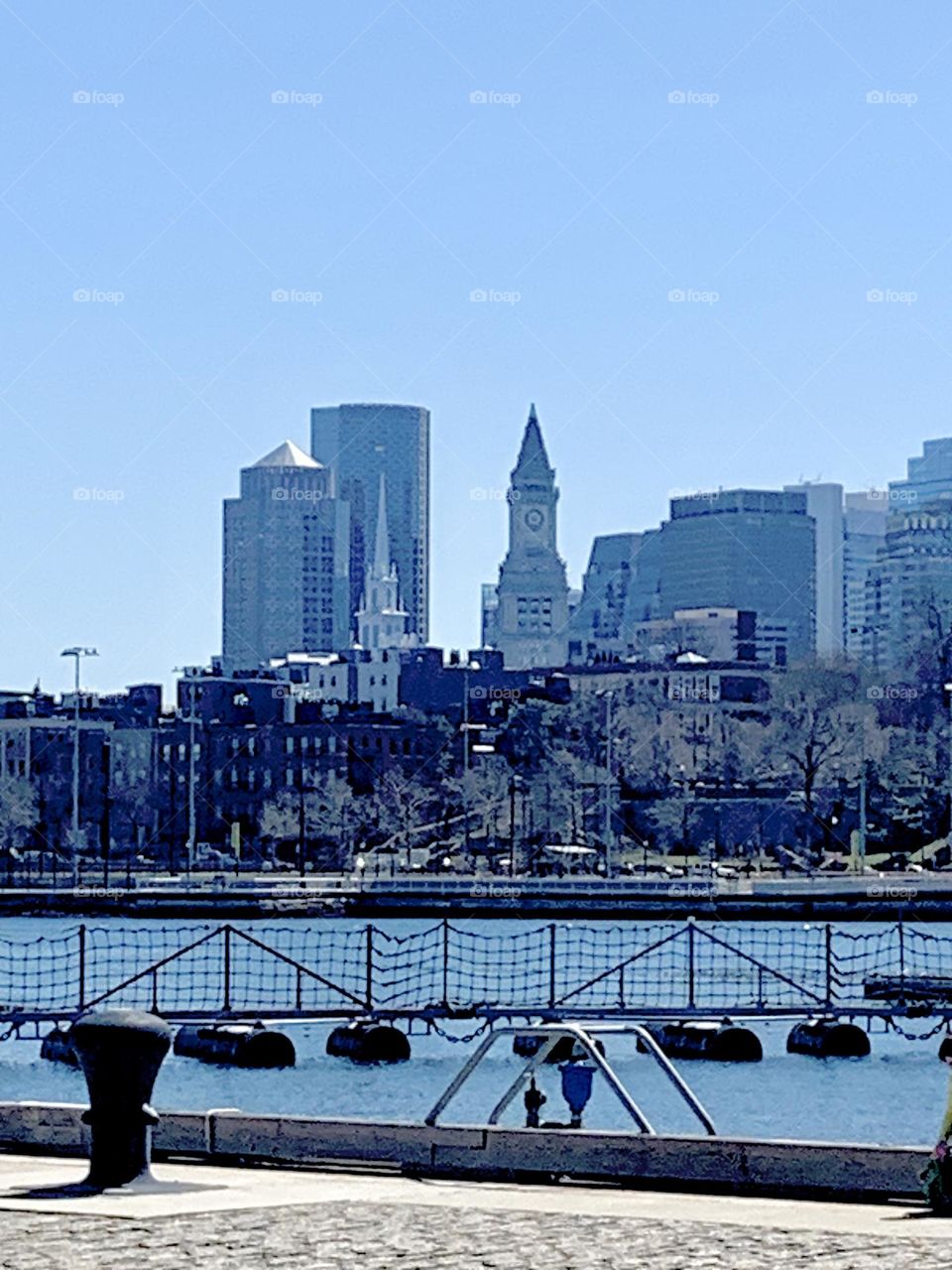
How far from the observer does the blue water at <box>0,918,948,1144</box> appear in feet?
167

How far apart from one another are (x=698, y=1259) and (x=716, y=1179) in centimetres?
301

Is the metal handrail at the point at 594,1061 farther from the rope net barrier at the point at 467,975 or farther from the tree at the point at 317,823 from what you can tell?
the tree at the point at 317,823

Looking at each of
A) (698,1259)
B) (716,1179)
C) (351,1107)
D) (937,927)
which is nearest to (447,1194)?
(716,1179)

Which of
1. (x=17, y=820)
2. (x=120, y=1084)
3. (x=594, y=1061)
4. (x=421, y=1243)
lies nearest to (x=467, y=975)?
(x=594, y=1061)

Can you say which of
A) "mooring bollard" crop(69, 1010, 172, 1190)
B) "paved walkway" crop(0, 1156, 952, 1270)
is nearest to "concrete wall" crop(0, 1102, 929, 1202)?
"paved walkway" crop(0, 1156, 952, 1270)

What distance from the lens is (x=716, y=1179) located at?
1755cm

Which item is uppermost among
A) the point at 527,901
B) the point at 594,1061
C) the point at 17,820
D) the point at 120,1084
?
the point at 120,1084

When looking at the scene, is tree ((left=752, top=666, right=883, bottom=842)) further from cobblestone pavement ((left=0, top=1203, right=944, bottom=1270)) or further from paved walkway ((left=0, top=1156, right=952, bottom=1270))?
cobblestone pavement ((left=0, top=1203, right=944, bottom=1270))

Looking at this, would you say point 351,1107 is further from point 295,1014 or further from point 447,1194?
point 447,1194

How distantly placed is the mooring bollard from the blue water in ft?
88.7

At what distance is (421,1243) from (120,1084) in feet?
8.76

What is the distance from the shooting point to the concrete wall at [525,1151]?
680 inches

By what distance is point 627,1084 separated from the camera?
58.0 m

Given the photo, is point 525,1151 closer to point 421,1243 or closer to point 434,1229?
point 434,1229
